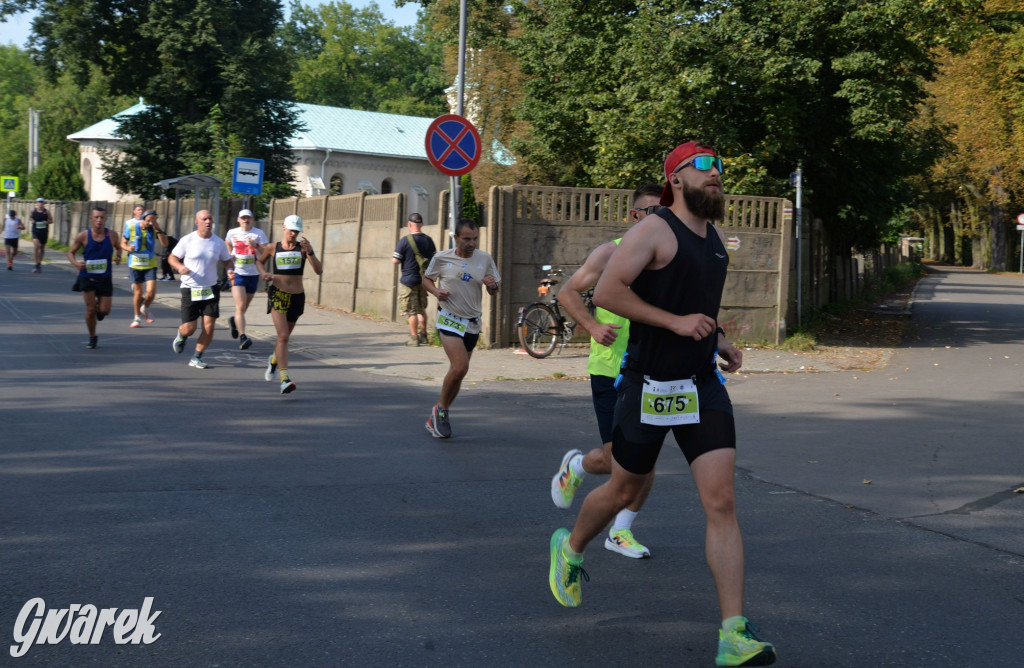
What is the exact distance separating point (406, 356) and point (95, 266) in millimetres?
4392

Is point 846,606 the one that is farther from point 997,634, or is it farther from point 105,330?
point 105,330

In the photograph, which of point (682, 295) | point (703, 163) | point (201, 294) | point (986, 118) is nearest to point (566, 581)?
point (682, 295)

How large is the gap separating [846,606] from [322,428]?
18.2 feet

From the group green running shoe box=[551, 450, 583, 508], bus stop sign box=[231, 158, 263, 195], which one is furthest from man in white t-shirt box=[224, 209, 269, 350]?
green running shoe box=[551, 450, 583, 508]

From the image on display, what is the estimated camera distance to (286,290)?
11.4 meters

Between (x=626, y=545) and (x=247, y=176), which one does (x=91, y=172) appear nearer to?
(x=247, y=176)

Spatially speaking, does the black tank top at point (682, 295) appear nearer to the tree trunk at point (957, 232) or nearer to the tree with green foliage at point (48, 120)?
the tree with green foliage at point (48, 120)

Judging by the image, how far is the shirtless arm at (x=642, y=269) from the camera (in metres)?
4.27

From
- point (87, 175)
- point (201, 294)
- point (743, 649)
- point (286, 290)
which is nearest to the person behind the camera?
point (743, 649)

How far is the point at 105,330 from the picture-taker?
1719cm

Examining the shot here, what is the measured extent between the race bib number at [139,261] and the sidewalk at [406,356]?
62.1 inches

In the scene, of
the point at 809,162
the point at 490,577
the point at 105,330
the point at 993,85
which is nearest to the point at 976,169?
the point at 993,85

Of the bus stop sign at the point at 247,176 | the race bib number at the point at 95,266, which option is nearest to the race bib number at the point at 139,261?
the race bib number at the point at 95,266

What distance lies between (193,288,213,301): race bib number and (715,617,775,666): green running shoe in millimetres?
10616
